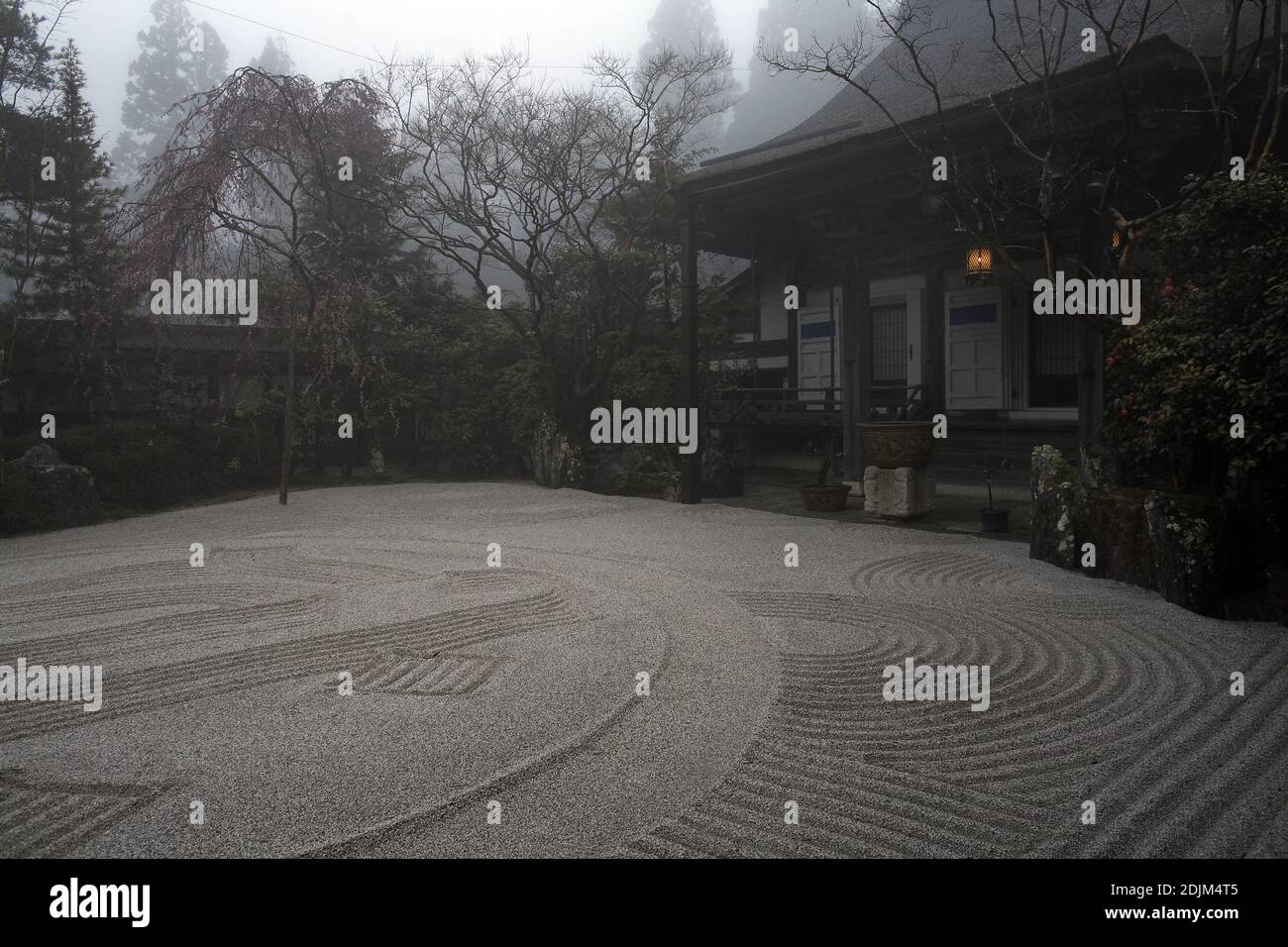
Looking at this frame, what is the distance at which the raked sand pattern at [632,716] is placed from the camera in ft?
10.1

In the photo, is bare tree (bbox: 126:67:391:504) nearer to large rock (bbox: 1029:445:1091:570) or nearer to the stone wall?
large rock (bbox: 1029:445:1091:570)

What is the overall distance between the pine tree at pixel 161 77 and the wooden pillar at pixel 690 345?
141ft

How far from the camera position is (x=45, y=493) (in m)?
10.9

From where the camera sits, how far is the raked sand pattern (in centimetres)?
308

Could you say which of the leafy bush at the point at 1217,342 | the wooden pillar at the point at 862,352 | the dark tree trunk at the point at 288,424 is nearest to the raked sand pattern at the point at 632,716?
the leafy bush at the point at 1217,342

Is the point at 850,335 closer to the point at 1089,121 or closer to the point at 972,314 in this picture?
the point at 972,314

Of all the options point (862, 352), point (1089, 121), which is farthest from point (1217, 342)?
point (862, 352)

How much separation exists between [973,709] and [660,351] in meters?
10.6

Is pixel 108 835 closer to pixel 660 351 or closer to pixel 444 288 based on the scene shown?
pixel 660 351

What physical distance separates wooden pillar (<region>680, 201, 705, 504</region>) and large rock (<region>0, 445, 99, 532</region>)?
7.50 m

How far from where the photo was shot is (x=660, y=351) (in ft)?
47.1

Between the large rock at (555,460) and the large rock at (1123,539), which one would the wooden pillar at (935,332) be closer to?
the large rock at (555,460)
